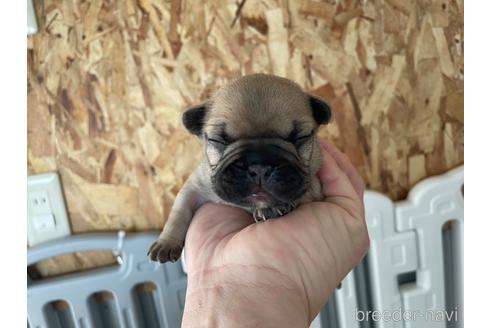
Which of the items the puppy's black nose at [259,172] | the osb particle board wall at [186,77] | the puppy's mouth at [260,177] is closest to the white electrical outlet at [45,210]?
the osb particle board wall at [186,77]

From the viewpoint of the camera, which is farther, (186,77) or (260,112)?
(186,77)

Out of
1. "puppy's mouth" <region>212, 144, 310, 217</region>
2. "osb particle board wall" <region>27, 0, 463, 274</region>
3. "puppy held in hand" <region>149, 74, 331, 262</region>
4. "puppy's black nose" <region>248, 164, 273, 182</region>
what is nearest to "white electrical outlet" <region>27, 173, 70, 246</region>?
"osb particle board wall" <region>27, 0, 463, 274</region>

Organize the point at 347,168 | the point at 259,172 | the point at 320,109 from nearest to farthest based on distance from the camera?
1. the point at 259,172
2. the point at 320,109
3. the point at 347,168

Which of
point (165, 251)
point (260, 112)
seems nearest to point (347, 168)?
point (260, 112)

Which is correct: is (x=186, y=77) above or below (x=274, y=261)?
above

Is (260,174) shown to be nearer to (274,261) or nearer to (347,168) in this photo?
(274,261)

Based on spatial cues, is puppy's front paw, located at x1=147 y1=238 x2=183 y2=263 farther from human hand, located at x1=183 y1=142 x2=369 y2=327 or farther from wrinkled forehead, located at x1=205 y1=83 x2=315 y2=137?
wrinkled forehead, located at x1=205 y1=83 x2=315 y2=137
